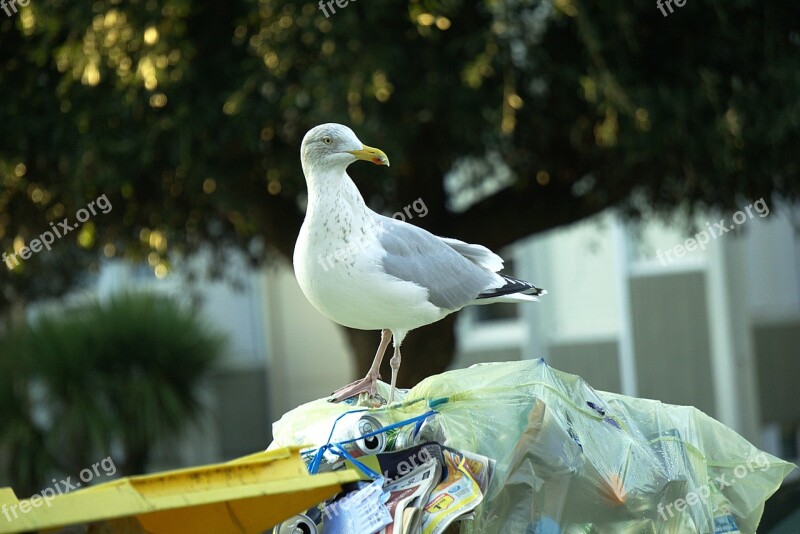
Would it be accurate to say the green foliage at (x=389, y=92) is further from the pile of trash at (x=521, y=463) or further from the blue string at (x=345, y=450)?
the blue string at (x=345, y=450)

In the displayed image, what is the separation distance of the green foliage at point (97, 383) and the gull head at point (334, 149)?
28.0 feet

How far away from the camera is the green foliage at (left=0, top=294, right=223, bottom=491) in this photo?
37.6 ft

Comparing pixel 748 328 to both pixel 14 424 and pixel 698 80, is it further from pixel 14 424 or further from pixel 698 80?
pixel 14 424

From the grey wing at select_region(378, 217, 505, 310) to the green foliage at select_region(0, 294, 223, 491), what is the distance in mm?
8374

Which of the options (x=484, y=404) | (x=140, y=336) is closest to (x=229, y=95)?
(x=484, y=404)

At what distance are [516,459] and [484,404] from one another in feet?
0.63

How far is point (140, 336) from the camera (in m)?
11.8

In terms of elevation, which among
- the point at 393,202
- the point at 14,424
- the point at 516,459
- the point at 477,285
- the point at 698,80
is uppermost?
the point at 698,80

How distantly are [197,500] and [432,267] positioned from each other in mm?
1429
